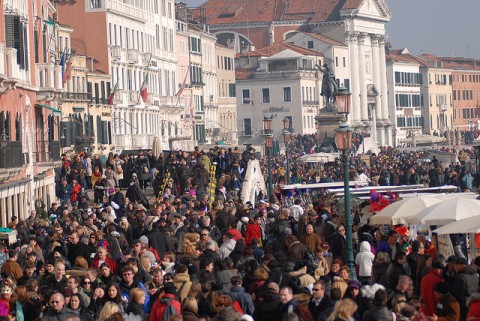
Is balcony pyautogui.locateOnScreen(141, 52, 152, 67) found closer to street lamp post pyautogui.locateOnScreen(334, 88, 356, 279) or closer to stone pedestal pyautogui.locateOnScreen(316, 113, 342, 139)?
stone pedestal pyautogui.locateOnScreen(316, 113, 342, 139)

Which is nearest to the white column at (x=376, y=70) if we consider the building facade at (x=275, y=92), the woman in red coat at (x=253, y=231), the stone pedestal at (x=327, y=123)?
the building facade at (x=275, y=92)

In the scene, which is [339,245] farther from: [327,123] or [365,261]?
[327,123]

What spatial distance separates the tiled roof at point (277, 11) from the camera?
156 metres

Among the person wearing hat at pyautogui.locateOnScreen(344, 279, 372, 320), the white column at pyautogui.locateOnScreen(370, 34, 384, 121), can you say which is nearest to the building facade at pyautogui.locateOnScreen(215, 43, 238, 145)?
the white column at pyautogui.locateOnScreen(370, 34, 384, 121)

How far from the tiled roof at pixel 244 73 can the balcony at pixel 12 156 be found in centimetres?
9266

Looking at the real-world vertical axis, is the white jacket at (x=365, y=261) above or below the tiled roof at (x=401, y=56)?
below

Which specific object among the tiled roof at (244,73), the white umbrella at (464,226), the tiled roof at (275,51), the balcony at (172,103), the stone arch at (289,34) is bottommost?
the white umbrella at (464,226)

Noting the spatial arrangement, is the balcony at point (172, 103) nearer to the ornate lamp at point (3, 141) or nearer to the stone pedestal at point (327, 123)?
the stone pedestal at point (327, 123)

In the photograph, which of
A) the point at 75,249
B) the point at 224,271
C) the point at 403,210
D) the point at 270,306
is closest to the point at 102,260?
the point at 224,271

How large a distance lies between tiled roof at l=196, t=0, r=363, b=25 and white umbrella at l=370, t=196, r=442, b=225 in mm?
127573

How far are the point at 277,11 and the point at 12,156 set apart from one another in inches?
4732

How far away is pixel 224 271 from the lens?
21469 millimetres

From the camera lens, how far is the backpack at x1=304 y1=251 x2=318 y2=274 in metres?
22.5

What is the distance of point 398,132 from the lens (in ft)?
550
